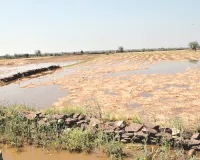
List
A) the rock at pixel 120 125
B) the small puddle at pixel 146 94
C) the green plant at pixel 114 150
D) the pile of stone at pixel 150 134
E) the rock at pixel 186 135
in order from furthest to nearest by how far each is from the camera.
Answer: the small puddle at pixel 146 94 < the rock at pixel 120 125 < the rock at pixel 186 135 < the pile of stone at pixel 150 134 < the green plant at pixel 114 150

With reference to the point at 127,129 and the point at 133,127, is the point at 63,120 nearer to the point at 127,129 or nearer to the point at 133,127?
the point at 127,129

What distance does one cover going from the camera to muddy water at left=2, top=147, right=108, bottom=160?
8031 millimetres

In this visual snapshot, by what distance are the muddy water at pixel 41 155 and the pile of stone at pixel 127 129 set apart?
1.00 metres

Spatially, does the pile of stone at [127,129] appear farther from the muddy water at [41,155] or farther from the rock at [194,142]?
the muddy water at [41,155]

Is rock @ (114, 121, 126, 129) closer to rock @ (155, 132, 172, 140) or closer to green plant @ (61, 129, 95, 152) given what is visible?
green plant @ (61, 129, 95, 152)

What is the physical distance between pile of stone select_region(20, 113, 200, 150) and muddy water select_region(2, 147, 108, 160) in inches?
39.2

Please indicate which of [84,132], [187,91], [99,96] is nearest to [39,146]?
[84,132]

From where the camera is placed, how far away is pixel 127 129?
8.89 m

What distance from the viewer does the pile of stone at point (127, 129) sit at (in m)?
8.03

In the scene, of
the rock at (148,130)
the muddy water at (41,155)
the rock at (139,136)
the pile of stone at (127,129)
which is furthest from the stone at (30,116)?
the rock at (148,130)

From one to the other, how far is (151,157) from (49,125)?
4.06 meters

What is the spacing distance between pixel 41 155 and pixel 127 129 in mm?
2846

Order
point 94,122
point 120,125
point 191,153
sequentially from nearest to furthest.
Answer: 1. point 191,153
2. point 120,125
3. point 94,122

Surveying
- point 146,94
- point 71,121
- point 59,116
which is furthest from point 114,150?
point 146,94
